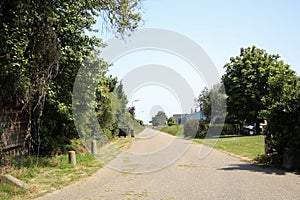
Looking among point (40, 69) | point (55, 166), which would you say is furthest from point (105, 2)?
point (55, 166)

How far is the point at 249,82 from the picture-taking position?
34.4 m

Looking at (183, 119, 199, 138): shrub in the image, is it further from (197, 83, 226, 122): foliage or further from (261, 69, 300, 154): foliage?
(261, 69, 300, 154): foliage

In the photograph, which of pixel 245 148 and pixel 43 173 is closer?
pixel 43 173

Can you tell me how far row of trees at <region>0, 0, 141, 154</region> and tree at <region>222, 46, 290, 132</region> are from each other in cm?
2447

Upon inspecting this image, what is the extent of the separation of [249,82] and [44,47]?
2875 cm

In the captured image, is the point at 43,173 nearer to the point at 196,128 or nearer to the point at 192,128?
the point at 196,128

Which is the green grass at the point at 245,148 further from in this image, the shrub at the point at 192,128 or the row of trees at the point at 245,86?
the shrub at the point at 192,128

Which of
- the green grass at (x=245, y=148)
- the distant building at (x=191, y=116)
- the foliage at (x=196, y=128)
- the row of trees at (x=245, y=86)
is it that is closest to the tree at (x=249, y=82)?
the row of trees at (x=245, y=86)

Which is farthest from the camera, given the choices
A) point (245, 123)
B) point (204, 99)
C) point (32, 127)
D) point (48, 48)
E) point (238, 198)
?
point (204, 99)

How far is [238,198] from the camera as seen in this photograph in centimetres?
635

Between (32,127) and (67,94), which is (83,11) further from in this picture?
(32,127)

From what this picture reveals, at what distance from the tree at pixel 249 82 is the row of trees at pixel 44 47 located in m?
24.5

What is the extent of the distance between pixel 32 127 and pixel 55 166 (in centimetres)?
256

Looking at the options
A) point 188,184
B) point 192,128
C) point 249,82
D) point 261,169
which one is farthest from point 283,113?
point 192,128
